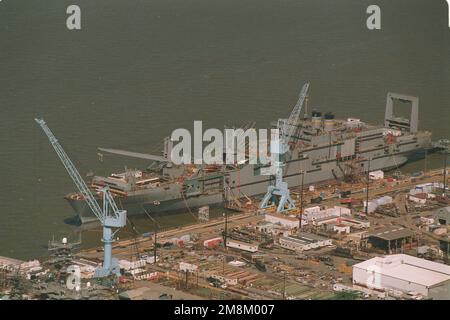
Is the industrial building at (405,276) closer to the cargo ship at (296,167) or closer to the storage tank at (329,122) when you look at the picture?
the cargo ship at (296,167)

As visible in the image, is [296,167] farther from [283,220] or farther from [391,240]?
[391,240]

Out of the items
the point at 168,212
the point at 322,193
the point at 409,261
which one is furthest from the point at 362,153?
the point at 409,261

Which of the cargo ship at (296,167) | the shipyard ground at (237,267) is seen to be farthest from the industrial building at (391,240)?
the cargo ship at (296,167)

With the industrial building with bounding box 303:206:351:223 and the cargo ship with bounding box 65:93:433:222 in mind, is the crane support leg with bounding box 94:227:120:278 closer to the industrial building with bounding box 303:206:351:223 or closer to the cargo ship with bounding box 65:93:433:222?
the cargo ship with bounding box 65:93:433:222

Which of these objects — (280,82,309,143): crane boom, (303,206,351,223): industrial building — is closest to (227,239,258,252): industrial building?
(303,206,351,223): industrial building
